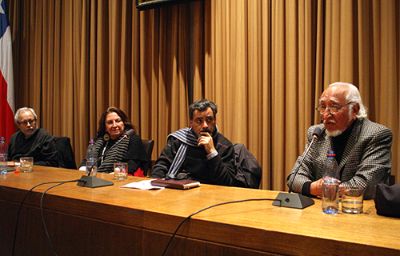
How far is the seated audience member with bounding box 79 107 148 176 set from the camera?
10.6 feet

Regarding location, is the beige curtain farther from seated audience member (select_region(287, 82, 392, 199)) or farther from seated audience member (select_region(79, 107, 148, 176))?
seated audience member (select_region(287, 82, 392, 199))

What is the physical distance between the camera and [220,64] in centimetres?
338

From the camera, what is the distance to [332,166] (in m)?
2.04

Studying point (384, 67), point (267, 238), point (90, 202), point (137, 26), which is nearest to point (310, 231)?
point (267, 238)

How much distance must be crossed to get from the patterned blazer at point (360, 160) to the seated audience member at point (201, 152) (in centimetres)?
55

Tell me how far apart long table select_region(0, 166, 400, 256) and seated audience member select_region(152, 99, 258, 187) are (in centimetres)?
58

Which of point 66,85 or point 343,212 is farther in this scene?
point 66,85

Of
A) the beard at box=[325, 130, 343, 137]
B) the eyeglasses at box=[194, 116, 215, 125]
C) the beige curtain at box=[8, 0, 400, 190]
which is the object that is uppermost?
the beige curtain at box=[8, 0, 400, 190]

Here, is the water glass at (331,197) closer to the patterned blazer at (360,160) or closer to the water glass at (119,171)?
the patterned blazer at (360,160)

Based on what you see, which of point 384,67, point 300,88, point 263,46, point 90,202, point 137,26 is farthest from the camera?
point 137,26

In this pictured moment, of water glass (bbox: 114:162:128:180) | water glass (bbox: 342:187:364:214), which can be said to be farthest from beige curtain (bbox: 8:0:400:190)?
water glass (bbox: 342:187:364:214)

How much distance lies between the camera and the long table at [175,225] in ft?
3.81

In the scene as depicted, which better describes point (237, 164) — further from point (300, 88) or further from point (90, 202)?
point (90, 202)

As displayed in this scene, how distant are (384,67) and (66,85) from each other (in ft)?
10.8
